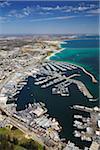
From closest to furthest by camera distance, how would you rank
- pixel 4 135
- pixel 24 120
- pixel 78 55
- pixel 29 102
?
1. pixel 4 135
2. pixel 24 120
3. pixel 29 102
4. pixel 78 55

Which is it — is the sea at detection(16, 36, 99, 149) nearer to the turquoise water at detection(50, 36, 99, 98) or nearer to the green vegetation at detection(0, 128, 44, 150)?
the turquoise water at detection(50, 36, 99, 98)

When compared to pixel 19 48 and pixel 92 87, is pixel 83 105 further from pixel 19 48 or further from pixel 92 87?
pixel 19 48

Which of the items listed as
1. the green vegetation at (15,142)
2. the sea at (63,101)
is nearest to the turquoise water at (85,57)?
the sea at (63,101)

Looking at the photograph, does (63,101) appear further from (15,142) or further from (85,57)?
(85,57)

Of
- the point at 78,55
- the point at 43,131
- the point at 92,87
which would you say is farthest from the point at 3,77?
the point at 78,55

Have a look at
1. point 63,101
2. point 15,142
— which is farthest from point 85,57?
point 15,142

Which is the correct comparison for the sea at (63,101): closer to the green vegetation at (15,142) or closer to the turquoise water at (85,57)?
the turquoise water at (85,57)

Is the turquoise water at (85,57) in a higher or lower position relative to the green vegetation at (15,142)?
lower

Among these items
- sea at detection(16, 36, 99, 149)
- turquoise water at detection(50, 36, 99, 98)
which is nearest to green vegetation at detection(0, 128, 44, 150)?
sea at detection(16, 36, 99, 149)

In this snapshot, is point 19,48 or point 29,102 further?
point 19,48
